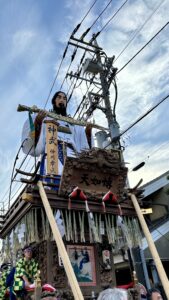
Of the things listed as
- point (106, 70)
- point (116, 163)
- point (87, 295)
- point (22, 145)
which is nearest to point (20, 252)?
point (87, 295)

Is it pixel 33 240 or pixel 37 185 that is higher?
pixel 37 185

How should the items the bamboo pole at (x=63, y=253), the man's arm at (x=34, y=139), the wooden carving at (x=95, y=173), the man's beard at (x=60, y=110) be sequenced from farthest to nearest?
the man's beard at (x=60, y=110), the man's arm at (x=34, y=139), the wooden carving at (x=95, y=173), the bamboo pole at (x=63, y=253)

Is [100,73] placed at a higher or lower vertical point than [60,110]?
higher

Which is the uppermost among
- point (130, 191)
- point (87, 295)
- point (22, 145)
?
point (22, 145)

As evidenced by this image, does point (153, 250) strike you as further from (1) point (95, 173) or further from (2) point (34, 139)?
(2) point (34, 139)

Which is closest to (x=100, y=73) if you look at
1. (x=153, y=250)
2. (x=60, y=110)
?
(x=60, y=110)

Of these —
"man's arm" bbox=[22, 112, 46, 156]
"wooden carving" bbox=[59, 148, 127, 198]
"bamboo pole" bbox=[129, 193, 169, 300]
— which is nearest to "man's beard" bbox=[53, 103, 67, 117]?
"man's arm" bbox=[22, 112, 46, 156]

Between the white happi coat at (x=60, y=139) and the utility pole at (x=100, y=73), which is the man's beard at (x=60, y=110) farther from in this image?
the utility pole at (x=100, y=73)

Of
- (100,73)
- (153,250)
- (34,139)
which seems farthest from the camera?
(100,73)

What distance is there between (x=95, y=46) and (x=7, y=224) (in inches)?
347

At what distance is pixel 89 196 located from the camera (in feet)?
13.5

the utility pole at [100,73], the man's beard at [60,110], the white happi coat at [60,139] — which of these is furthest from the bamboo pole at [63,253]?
the utility pole at [100,73]

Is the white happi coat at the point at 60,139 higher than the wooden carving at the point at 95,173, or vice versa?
the white happi coat at the point at 60,139

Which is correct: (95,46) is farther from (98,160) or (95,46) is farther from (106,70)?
(98,160)
